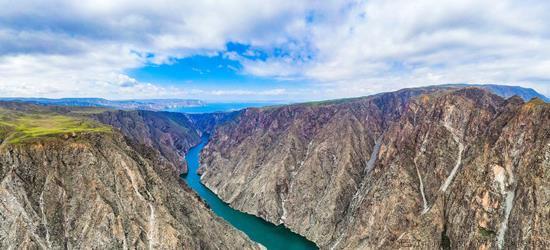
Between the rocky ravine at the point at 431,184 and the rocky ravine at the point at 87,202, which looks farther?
the rocky ravine at the point at 431,184

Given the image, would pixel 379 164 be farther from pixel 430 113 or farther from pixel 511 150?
pixel 511 150

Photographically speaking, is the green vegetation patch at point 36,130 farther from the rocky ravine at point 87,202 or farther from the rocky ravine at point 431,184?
the rocky ravine at point 431,184

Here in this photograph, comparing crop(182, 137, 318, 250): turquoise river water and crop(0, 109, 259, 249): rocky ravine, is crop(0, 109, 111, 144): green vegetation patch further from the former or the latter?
crop(182, 137, 318, 250): turquoise river water

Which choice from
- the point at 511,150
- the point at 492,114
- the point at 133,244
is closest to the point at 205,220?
the point at 133,244

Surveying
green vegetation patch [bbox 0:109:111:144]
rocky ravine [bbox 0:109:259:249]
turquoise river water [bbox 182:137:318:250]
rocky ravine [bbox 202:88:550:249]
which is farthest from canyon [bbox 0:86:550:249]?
turquoise river water [bbox 182:137:318:250]

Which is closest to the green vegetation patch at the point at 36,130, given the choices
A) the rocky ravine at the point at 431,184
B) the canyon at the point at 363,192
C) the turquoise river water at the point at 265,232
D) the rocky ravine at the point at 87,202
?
the canyon at the point at 363,192

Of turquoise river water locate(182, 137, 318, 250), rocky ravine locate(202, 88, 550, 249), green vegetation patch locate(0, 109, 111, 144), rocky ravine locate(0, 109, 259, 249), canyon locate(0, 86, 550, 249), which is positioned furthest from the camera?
turquoise river water locate(182, 137, 318, 250)
